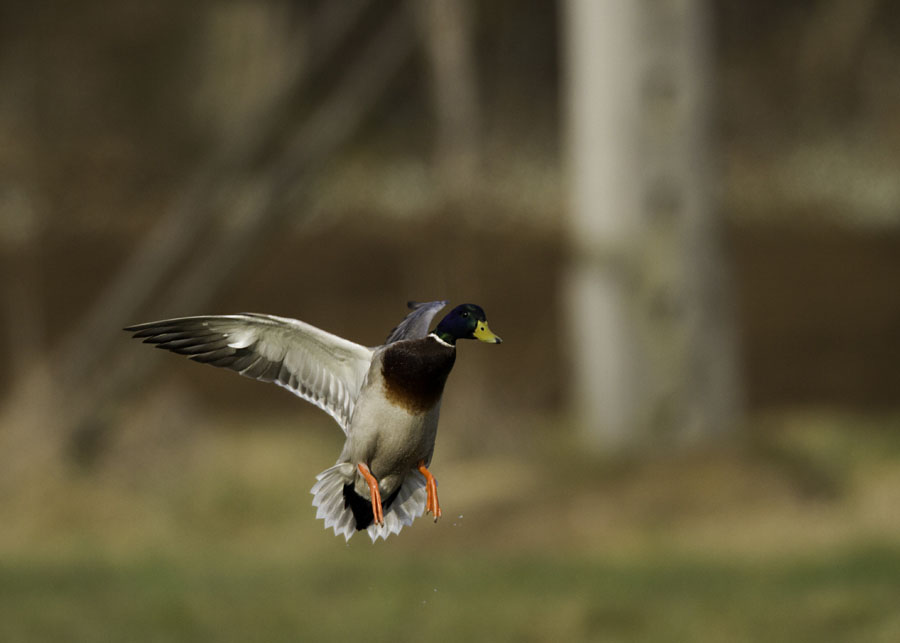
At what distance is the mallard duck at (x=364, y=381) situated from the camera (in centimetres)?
114

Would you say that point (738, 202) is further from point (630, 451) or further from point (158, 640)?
point (158, 640)

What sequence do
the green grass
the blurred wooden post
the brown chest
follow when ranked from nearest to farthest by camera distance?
the brown chest
the green grass
the blurred wooden post

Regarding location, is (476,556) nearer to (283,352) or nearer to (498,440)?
(498,440)

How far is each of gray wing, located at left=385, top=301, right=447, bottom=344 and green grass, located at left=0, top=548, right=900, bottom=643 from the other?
8392mm

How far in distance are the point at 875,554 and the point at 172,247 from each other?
833cm

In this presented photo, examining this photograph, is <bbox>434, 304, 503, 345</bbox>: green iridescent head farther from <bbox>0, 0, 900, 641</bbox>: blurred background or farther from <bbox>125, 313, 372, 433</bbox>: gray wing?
<bbox>0, 0, 900, 641</bbox>: blurred background

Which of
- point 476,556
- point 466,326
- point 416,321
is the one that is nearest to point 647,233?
point 476,556

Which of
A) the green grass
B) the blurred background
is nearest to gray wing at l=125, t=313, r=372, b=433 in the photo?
the blurred background

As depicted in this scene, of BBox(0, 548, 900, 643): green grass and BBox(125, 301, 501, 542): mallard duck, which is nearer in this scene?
BBox(125, 301, 501, 542): mallard duck

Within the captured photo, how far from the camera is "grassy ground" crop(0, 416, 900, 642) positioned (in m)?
9.66

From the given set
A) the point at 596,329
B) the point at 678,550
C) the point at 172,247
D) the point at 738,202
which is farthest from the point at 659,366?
the point at 738,202

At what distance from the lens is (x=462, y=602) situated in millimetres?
9945

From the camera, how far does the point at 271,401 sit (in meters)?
16.9

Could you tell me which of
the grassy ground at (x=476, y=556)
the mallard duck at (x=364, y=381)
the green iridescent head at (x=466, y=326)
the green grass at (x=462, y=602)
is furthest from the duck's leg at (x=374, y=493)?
the green grass at (x=462, y=602)
